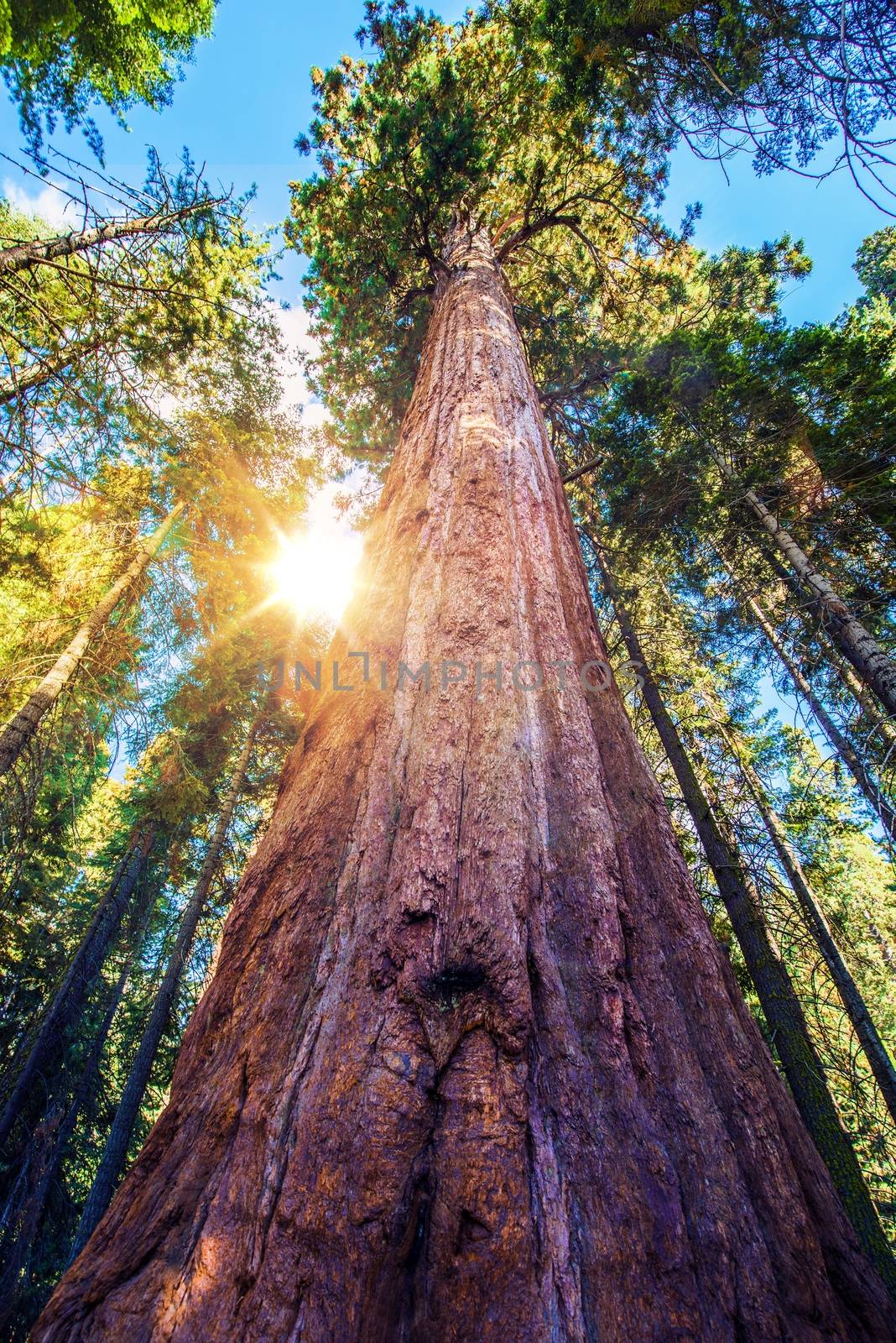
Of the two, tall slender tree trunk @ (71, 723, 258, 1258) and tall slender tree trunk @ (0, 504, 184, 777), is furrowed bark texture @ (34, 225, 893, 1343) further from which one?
tall slender tree trunk @ (71, 723, 258, 1258)

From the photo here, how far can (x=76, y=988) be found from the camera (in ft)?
26.5

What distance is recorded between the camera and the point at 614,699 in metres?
1.74

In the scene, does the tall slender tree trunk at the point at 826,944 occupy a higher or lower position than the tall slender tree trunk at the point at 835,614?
lower

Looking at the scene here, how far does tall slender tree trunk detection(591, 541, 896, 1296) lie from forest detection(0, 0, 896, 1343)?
53 mm

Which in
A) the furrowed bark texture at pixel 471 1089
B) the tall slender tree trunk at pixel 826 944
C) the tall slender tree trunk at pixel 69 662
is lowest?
the furrowed bark texture at pixel 471 1089

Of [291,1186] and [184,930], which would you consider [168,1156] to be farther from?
[184,930]

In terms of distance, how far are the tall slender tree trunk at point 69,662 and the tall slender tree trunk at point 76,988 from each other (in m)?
4.20

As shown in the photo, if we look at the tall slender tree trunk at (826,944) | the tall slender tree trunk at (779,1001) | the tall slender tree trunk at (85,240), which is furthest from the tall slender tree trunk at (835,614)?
the tall slender tree trunk at (85,240)

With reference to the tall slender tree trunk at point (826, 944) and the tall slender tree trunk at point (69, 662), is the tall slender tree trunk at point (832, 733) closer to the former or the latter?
the tall slender tree trunk at point (826, 944)

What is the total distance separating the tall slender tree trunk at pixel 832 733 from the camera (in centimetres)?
412

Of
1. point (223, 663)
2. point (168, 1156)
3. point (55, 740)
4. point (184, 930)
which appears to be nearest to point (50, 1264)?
point (184, 930)

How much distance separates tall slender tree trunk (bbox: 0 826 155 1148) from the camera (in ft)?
24.5

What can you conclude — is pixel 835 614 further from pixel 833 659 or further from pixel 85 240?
pixel 85 240

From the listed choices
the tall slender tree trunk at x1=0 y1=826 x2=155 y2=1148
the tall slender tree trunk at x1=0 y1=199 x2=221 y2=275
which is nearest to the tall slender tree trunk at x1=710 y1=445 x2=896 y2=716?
the tall slender tree trunk at x1=0 y1=199 x2=221 y2=275
